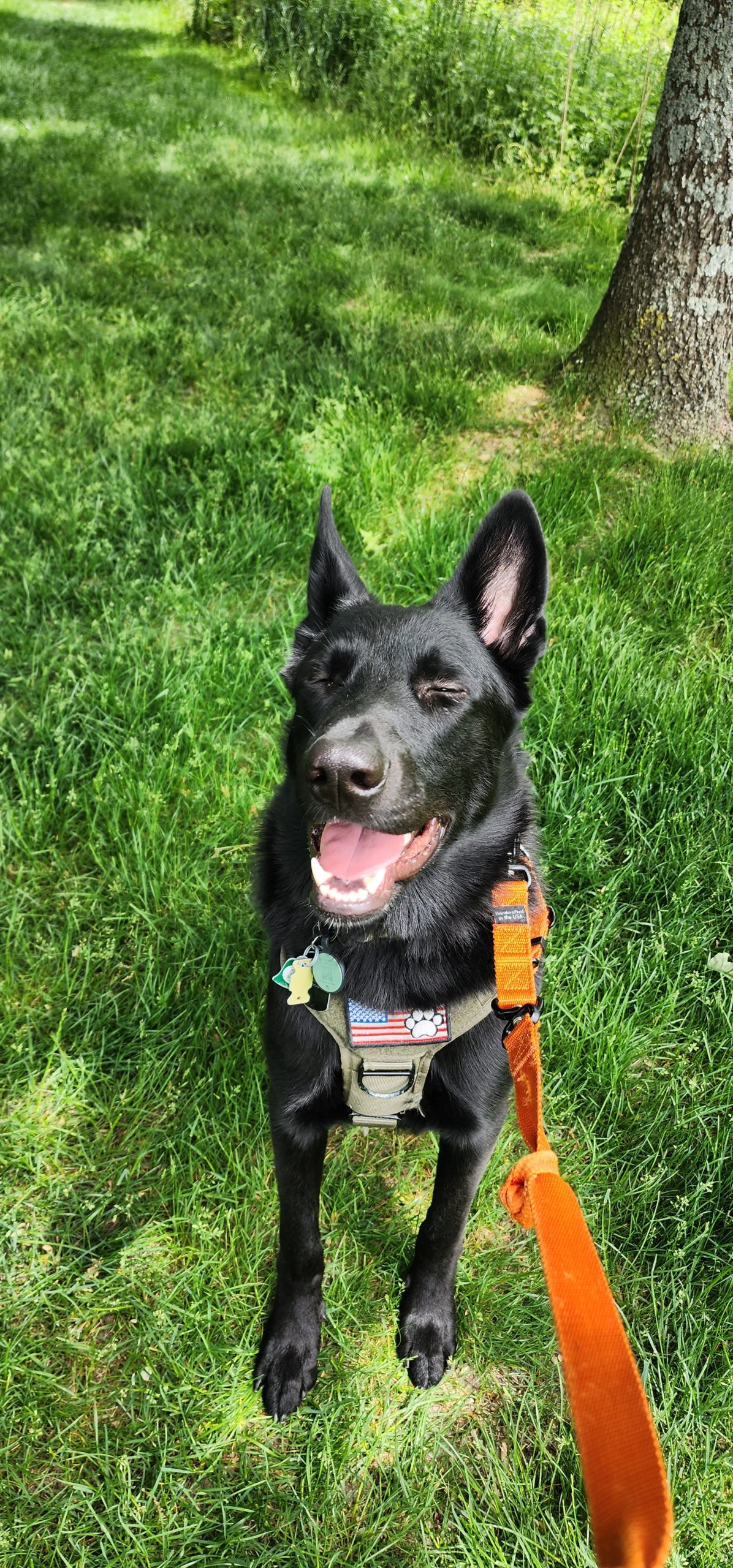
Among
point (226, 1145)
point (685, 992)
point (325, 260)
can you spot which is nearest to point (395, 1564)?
point (226, 1145)

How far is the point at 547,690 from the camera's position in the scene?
2799 mm

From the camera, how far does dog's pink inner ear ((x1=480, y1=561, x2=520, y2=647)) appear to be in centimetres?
179

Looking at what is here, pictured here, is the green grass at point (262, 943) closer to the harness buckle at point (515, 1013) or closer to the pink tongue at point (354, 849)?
the harness buckle at point (515, 1013)

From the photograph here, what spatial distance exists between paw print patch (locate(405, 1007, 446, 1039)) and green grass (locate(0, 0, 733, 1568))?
0.63 meters

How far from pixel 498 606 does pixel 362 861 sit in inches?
26.2

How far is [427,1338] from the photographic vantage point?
1747 mm

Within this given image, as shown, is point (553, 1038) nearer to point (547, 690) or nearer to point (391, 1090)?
point (391, 1090)

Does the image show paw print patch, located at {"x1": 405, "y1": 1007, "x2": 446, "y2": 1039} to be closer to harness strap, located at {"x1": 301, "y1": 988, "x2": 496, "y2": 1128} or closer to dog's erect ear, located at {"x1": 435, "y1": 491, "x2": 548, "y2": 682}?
harness strap, located at {"x1": 301, "y1": 988, "x2": 496, "y2": 1128}

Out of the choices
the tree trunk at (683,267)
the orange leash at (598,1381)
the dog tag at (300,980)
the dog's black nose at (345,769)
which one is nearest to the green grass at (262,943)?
the tree trunk at (683,267)

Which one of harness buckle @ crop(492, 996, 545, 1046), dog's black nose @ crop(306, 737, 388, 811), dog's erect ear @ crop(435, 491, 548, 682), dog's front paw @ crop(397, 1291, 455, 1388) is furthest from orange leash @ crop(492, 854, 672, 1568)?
dog's erect ear @ crop(435, 491, 548, 682)

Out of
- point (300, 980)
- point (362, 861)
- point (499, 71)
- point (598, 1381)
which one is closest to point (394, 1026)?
point (300, 980)

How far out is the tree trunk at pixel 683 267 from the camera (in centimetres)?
357

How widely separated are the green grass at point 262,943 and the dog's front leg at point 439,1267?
0.14 ft

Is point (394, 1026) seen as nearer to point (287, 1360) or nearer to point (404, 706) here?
point (404, 706)
